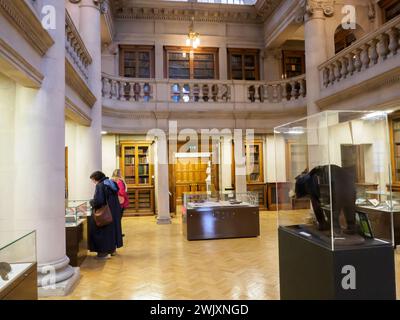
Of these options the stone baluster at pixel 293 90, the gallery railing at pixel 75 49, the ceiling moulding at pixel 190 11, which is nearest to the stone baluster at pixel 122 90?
the gallery railing at pixel 75 49

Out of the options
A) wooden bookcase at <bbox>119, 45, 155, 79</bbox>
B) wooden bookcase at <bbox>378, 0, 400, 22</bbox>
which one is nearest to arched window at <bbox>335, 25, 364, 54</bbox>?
wooden bookcase at <bbox>378, 0, 400, 22</bbox>

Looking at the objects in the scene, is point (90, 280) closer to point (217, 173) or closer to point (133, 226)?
point (133, 226)

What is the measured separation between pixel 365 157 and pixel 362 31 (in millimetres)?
8413

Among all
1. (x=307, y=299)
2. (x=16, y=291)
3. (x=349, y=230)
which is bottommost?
(x=307, y=299)

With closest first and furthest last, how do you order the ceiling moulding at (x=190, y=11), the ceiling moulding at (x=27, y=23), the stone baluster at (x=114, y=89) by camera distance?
the ceiling moulding at (x=27, y=23)
the stone baluster at (x=114, y=89)
the ceiling moulding at (x=190, y=11)

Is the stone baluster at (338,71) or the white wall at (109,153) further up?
the stone baluster at (338,71)

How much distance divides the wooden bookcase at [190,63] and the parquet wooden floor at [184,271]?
6.64 metres

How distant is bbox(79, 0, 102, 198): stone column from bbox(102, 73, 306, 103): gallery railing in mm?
1920

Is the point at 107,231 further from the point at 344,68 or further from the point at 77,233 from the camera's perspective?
the point at 344,68

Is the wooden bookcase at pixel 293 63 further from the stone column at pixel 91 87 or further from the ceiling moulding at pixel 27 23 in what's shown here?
the ceiling moulding at pixel 27 23

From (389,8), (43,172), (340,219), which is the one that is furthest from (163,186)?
(389,8)

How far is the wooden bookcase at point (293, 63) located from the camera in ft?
41.4
